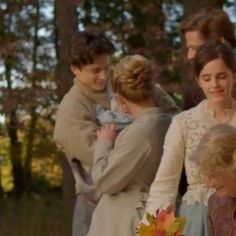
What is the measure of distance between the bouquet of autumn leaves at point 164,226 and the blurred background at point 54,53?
5.99 m

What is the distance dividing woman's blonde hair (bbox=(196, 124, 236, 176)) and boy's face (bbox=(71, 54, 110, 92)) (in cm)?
122

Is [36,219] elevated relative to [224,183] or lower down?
lower down

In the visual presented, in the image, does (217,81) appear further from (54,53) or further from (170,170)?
(54,53)

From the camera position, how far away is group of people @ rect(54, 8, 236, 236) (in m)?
4.27

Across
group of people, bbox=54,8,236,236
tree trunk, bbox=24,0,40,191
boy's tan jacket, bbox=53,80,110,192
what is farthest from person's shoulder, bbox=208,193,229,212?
tree trunk, bbox=24,0,40,191

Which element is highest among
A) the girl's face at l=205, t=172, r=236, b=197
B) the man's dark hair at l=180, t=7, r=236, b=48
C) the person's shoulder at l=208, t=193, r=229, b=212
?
the man's dark hair at l=180, t=7, r=236, b=48

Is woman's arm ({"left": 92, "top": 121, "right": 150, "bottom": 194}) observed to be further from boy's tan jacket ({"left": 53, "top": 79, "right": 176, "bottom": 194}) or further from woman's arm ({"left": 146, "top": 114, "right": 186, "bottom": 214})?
boy's tan jacket ({"left": 53, "top": 79, "right": 176, "bottom": 194})

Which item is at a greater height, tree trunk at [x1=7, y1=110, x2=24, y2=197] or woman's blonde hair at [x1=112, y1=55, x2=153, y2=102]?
woman's blonde hair at [x1=112, y1=55, x2=153, y2=102]

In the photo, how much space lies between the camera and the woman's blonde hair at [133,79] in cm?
443

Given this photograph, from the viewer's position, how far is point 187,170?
4.32 meters

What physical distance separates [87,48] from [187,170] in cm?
96

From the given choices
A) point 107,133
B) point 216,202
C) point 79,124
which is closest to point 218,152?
point 216,202

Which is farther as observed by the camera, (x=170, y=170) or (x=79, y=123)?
(x=79, y=123)

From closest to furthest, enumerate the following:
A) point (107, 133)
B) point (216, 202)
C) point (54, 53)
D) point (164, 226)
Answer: point (164, 226)
point (216, 202)
point (107, 133)
point (54, 53)
